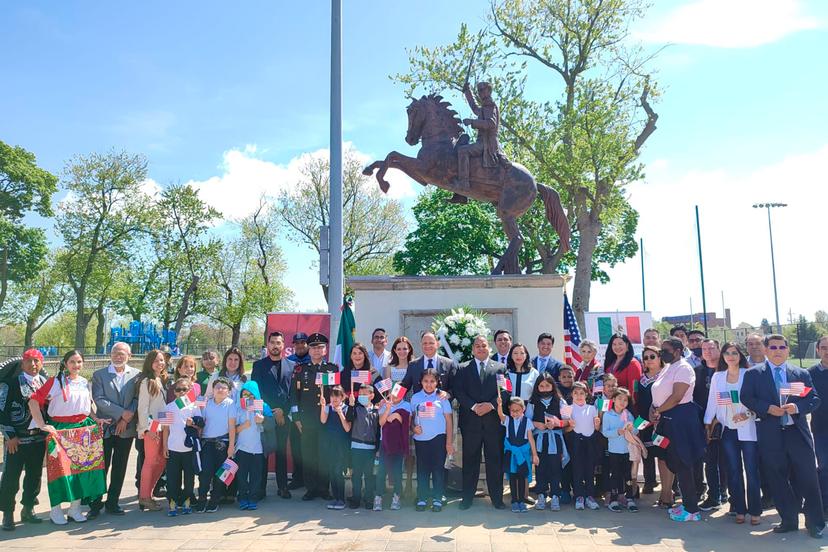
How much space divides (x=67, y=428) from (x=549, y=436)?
16.2 ft

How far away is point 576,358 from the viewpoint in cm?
953

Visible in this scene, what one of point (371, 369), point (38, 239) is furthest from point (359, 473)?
point (38, 239)

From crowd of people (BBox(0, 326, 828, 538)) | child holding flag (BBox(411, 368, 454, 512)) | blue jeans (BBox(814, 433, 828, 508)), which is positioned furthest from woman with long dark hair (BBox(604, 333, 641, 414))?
child holding flag (BBox(411, 368, 454, 512))

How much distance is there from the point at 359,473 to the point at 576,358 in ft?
15.4

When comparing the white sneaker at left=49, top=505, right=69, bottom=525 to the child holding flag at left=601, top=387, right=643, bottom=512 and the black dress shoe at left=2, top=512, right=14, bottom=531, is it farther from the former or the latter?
Answer: the child holding flag at left=601, top=387, right=643, bottom=512

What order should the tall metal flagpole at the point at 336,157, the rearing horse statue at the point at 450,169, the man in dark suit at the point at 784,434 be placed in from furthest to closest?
the rearing horse statue at the point at 450,169
the tall metal flagpole at the point at 336,157
the man in dark suit at the point at 784,434

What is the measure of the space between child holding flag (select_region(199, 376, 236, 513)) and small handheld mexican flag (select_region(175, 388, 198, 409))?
3cm

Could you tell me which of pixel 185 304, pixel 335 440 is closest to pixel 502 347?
pixel 335 440

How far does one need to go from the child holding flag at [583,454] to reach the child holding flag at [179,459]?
3.99 metres

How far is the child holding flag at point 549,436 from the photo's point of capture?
612cm

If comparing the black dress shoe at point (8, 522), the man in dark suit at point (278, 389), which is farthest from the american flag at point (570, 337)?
the black dress shoe at point (8, 522)

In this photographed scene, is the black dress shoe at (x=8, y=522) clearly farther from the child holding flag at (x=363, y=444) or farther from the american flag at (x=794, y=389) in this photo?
the american flag at (x=794, y=389)

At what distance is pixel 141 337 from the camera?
3045 centimetres

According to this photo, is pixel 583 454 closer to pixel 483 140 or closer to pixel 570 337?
pixel 570 337
